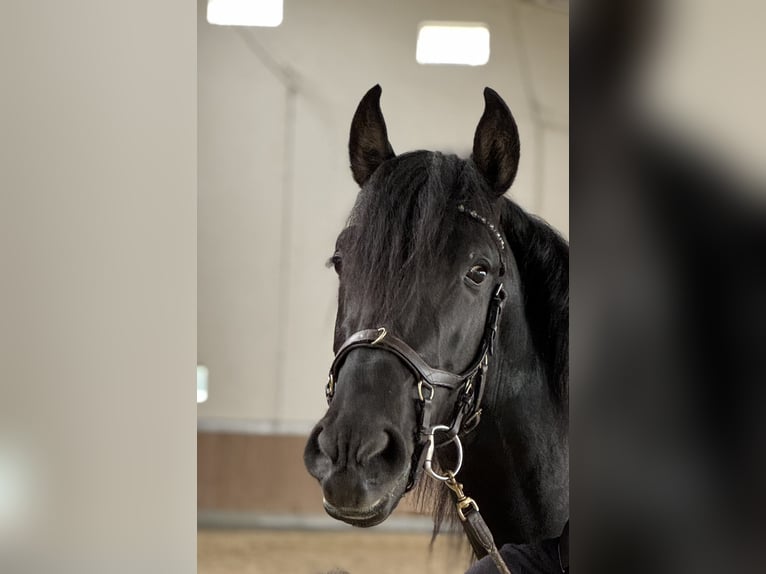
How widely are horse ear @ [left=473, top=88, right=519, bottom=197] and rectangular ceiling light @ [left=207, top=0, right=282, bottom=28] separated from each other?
438mm

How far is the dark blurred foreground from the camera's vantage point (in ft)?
4.58

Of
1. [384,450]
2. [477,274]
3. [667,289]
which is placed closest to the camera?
[384,450]

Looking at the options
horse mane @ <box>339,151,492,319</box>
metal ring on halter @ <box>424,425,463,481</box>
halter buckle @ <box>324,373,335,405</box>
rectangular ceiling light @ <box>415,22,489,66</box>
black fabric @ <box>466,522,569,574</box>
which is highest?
rectangular ceiling light @ <box>415,22,489,66</box>

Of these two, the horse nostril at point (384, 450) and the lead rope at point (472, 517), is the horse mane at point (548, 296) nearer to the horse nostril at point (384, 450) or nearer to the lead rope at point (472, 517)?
the lead rope at point (472, 517)

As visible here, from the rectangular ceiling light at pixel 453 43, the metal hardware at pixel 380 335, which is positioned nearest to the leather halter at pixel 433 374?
the metal hardware at pixel 380 335

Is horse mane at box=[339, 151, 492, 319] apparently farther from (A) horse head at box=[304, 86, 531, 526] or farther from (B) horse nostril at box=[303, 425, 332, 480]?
(B) horse nostril at box=[303, 425, 332, 480]

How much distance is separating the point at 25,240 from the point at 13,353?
0.23m

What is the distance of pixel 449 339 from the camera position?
129 cm

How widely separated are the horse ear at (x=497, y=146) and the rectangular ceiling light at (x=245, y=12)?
17.2 inches

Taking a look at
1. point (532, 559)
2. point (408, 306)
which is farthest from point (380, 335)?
point (532, 559)

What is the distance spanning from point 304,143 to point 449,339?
47 cm

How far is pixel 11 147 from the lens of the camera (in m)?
1.64

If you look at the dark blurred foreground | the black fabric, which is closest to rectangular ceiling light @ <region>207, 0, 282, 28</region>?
the dark blurred foreground

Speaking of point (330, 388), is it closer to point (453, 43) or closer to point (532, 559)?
point (532, 559)
